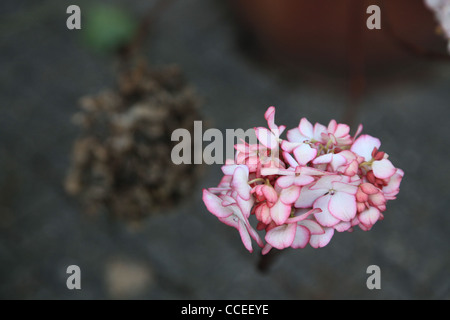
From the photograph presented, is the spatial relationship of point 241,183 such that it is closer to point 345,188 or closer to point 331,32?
point 345,188

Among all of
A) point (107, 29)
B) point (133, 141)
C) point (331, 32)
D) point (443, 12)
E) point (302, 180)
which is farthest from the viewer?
point (107, 29)

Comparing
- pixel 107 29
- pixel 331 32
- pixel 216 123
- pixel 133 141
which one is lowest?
pixel 133 141

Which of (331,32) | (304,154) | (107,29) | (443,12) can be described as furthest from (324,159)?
(107,29)

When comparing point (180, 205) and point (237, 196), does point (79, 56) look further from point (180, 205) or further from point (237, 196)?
point (237, 196)

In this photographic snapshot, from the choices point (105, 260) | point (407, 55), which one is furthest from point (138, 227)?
point (407, 55)

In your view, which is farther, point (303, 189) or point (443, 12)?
point (443, 12)
